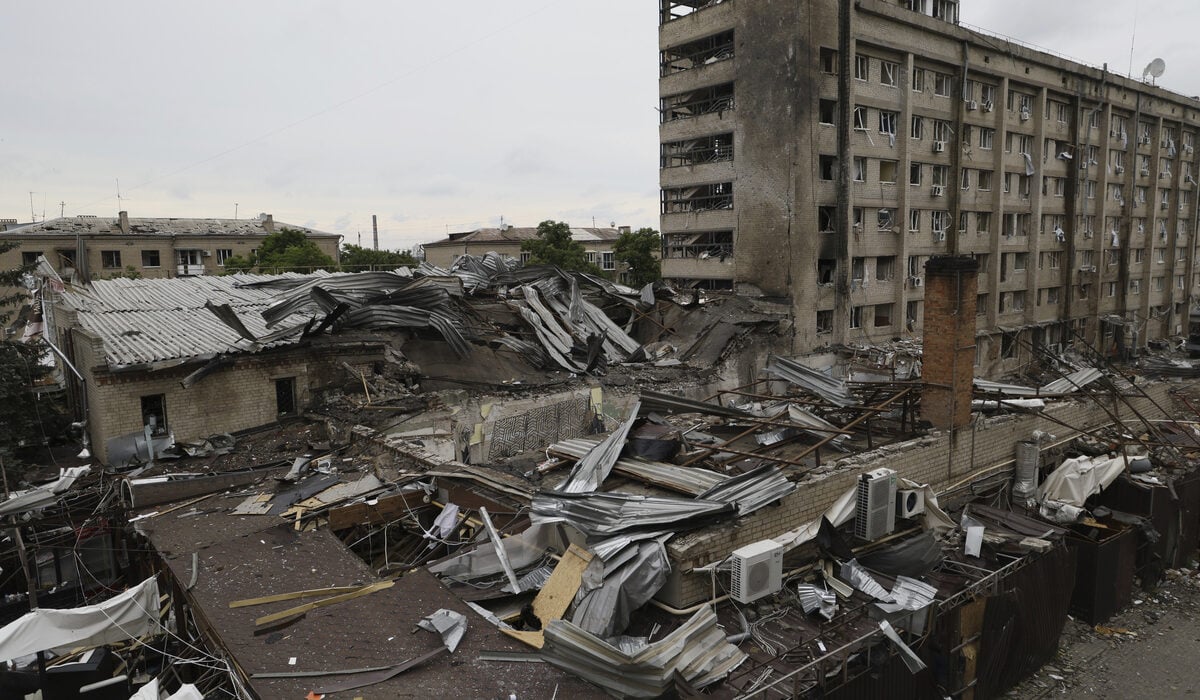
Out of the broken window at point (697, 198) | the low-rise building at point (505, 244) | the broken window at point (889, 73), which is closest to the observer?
the broken window at point (889, 73)

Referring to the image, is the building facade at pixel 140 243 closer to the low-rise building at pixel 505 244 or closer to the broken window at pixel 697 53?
the low-rise building at pixel 505 244

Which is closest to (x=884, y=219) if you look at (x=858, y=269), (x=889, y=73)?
(x=858, y=269)

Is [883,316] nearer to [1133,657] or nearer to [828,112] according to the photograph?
[828,112]

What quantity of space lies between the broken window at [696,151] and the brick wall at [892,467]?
60.2 feet

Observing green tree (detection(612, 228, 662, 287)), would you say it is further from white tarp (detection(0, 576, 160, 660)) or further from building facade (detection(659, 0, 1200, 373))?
white tarp (detection(0, 576, 160, 660))

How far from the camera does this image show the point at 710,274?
103 ft

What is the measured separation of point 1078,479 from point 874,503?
6.53 meters

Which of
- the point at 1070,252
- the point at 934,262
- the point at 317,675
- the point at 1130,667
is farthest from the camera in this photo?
the point at 1070,252

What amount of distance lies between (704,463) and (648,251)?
4293 cm

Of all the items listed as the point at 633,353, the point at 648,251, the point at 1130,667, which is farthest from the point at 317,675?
the point at 648,251

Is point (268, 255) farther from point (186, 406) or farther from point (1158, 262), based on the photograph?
point (1158, 262)

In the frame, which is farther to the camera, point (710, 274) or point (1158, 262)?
point (1158, 262)

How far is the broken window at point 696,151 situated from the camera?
3056 centimetres

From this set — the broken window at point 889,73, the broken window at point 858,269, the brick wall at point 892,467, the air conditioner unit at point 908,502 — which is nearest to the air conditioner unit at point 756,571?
the brick wall at point 892,467
